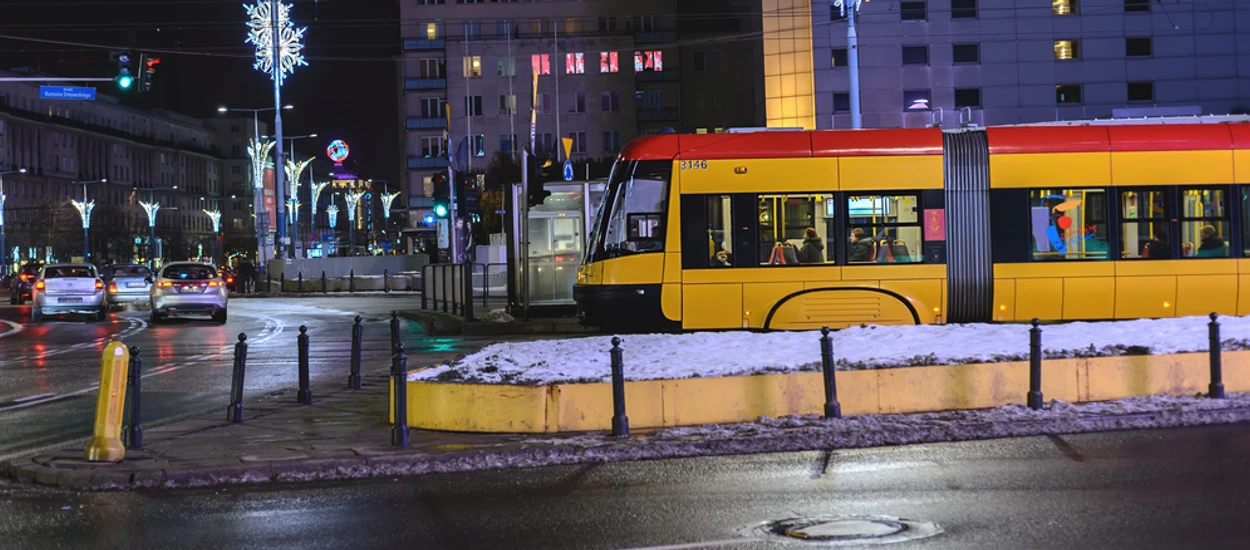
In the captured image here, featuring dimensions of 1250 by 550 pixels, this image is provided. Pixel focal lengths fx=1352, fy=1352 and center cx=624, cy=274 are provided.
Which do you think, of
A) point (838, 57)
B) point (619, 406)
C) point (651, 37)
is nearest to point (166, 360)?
point (619, 406)

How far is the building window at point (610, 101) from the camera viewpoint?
9700cm

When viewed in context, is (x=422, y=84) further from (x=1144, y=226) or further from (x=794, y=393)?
(x=794, y=393)

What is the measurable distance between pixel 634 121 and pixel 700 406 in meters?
86.1

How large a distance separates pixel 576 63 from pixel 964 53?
38.1 meters

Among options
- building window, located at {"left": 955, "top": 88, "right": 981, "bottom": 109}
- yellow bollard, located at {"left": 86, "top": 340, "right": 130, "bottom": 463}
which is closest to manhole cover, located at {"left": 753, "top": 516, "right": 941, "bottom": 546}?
yellow bollard, located at {"left": 86, "top": 340, "right": 130, "bottom": 463}

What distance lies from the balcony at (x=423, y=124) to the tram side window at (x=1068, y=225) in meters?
80.9

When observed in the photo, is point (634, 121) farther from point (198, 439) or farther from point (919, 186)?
point (198, 439)

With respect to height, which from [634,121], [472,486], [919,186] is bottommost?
[472,486]

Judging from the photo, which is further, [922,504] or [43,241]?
[43,241]

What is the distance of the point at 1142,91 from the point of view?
64438mm

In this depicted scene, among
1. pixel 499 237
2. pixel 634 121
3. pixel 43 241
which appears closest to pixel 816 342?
pixel 499 237

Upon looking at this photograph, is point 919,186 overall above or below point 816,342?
above

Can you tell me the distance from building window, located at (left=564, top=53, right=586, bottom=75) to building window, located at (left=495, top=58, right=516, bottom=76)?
3732mm

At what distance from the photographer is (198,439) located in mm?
12164
